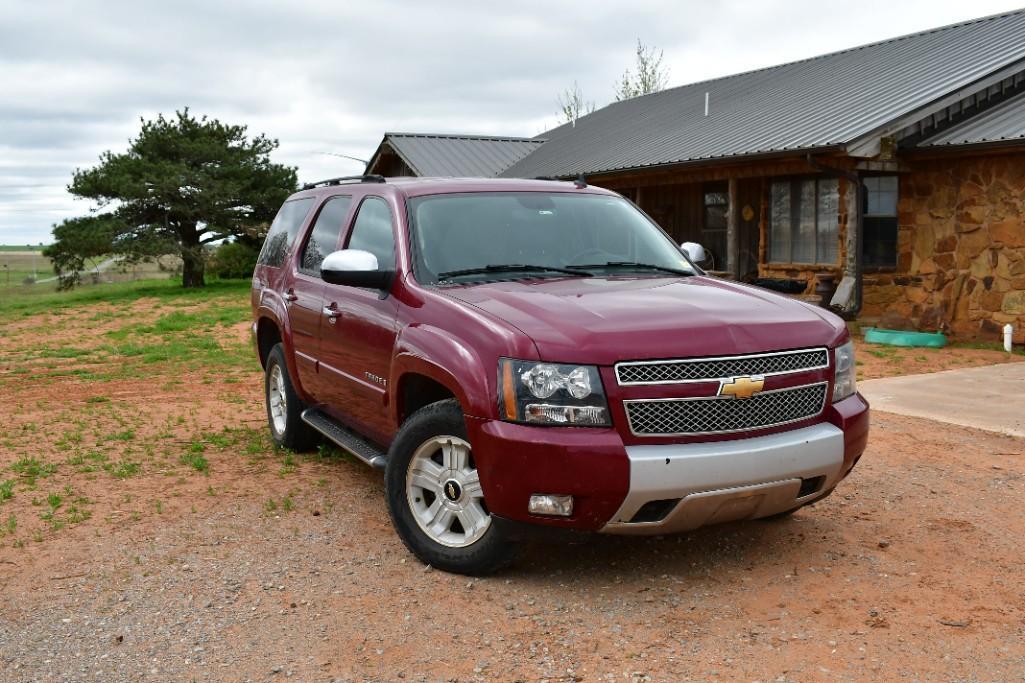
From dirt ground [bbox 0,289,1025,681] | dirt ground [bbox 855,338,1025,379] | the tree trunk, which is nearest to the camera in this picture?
dirt ground [bbox 0,289,1025,681]

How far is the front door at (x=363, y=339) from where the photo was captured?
17.3 ft

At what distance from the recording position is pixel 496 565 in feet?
14.9

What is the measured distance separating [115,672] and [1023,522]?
4.65m

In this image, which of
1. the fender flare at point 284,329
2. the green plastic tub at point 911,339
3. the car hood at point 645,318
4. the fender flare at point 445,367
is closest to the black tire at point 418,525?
the fender flare at point 445,367

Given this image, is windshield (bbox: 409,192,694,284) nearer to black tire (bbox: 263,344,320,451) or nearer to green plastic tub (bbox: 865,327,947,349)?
black tire (bbox: 263,344,320,451)

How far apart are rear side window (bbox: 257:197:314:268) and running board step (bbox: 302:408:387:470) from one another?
1246 millimetres

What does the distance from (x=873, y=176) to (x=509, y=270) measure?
1173cm

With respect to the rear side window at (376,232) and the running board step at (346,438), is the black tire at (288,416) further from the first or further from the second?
the rear side window at (376,232)

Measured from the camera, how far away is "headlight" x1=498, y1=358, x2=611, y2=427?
13.4 feet

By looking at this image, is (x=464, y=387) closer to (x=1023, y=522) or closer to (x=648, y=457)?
(x=648, y=457)

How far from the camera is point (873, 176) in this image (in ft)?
50.2

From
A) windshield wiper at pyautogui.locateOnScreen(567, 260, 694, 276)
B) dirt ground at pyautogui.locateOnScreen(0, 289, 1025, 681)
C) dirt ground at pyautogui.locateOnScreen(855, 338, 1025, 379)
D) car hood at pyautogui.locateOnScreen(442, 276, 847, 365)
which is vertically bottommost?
dirt ground at pyautogui.locateOnScreen(855, 338, 1025, 379)

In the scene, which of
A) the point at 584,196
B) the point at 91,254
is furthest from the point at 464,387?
the point at 91,254

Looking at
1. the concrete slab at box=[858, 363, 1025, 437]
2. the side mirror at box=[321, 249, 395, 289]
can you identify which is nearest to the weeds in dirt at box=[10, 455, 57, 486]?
the side mirror at box=[321, 249, 395, 289]
